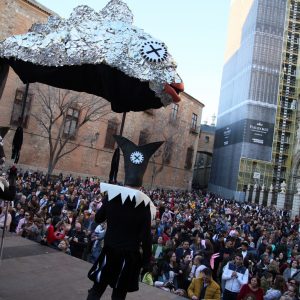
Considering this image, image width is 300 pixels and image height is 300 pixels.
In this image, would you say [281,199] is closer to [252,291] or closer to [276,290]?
[276,290]

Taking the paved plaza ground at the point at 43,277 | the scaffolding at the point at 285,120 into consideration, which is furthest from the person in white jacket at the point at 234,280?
the scaffolding at the point at 285,120

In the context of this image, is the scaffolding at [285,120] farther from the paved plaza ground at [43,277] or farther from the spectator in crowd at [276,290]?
the paved plaza ground at [43,277]

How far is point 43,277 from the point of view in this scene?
516 centimetres

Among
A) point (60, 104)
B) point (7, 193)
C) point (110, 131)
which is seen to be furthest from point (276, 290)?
point (110, 131)

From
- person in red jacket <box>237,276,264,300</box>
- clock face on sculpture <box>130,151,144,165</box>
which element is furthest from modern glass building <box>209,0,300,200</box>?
clock face on sculpture <box>130,151,144,165</box>

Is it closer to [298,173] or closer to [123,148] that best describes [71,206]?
[123,148]

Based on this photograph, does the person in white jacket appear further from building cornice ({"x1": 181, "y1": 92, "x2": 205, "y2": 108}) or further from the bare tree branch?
building cornice ({"x1": 181, "y1": 92, "x2": 205, "y2": 108})

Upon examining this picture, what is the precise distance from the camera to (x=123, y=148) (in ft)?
15.4

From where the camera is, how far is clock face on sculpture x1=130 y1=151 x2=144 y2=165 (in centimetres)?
449

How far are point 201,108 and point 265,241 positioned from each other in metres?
37.0

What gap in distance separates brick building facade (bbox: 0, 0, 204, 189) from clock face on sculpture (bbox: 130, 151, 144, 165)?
18.2 meters

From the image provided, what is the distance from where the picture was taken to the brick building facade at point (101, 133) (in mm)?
27156

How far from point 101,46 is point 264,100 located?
1477 inches

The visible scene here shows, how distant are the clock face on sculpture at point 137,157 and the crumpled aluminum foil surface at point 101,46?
1.02 meters
